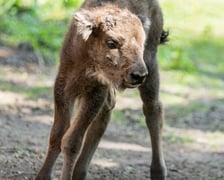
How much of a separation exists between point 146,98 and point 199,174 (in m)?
1.48

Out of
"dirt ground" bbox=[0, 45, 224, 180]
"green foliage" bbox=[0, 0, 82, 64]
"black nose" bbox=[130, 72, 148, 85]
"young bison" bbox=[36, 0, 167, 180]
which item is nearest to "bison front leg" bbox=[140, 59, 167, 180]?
"young bison" bbox=[36, 0, 167, 180]

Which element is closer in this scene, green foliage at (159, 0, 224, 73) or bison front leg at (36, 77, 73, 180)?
bison front leg at (36, 77, 73, 180)

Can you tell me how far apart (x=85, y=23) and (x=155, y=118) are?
2099mm

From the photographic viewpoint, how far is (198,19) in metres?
21.4

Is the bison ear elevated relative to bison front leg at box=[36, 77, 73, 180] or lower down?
elevated

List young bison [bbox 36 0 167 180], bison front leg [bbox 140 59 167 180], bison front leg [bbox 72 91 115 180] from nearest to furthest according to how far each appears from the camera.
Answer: young bison [bbox 36 0 167 180]
bison front leg [bbox 72 91 115 180]
bison front leg [bbox 140 59 167 180]

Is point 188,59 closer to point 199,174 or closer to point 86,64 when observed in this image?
point 199,174

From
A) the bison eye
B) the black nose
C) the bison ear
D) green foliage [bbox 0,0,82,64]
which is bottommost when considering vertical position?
green foliage [bbox 0,0,82,64]

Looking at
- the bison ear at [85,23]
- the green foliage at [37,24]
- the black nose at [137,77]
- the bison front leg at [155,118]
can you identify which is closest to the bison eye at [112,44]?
the bison ear at [85,23]

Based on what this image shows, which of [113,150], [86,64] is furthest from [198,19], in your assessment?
[86,64]

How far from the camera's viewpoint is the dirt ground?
30.8 feet

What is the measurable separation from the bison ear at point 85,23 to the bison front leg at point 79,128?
644 mm

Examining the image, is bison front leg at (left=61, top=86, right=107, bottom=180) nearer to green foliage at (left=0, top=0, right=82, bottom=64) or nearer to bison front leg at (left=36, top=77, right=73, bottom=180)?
bison front leg at (left=36, top=77, right=73, bottom=180)

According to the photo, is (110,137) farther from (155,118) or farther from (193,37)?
(193,37)
